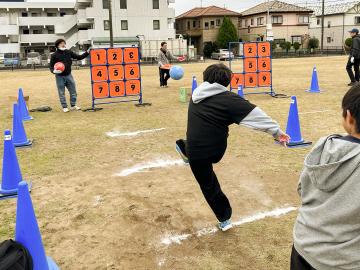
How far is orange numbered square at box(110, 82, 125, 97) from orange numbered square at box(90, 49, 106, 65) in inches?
27.6

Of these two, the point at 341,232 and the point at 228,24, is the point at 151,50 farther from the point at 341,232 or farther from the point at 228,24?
the point at 341,232

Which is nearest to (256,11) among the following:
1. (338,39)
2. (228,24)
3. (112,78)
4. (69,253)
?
(228,24)

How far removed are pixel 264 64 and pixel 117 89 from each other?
4.62 m

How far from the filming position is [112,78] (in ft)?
36.1

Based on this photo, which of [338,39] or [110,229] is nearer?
[110,229]

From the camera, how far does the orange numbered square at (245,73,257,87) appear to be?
11.8 meters

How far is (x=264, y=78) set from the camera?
475 inches

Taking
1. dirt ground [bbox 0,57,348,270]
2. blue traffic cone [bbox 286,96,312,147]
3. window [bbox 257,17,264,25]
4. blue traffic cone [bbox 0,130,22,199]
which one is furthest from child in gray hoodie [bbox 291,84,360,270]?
window [bbox 257,17,264,25]

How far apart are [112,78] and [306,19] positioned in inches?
2227

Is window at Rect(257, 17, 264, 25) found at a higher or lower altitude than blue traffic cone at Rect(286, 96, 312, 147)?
higher

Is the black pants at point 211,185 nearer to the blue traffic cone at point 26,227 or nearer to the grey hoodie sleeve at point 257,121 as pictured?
the grey hoodie sleeve at point 257,121

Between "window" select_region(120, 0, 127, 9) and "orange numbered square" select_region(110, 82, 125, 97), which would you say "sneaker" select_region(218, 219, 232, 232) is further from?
"window" select_region(120, 0, 127, 9)

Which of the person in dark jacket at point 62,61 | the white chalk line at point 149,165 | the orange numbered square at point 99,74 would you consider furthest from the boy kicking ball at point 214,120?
the orange numbered square at point 99,74

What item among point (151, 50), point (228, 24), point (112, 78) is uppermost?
point (228, 24)
